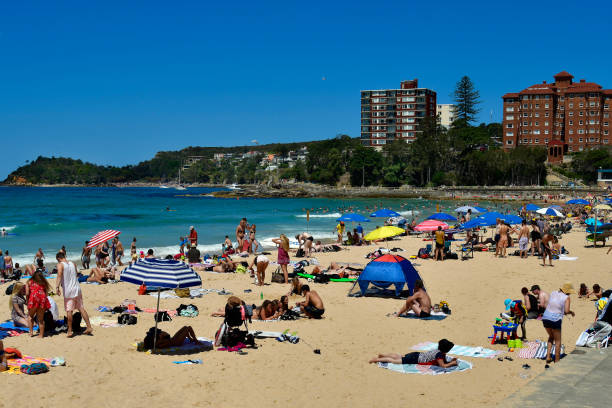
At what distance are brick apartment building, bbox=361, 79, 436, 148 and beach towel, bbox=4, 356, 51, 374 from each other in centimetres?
12037

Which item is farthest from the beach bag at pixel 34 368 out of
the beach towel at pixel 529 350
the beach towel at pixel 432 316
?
the beach towel at pixel 529 350

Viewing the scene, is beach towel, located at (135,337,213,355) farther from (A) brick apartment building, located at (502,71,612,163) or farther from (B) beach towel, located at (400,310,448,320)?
(A) brick apartment building, located at (502,71,612,163)

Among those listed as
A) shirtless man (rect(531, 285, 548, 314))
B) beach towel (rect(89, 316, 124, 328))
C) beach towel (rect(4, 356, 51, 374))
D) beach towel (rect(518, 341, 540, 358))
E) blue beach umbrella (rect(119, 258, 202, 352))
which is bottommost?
beach towel (rect(89, 316, 124, 328))

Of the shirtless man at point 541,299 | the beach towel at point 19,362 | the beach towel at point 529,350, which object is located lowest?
the beach towel at point 529,350

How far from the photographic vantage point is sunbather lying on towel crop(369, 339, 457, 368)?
27.4 ft

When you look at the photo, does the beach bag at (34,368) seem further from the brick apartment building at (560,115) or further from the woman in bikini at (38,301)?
the brick apartment building at (560,115)

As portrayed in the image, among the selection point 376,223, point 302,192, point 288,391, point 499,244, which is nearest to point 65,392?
point 288,391

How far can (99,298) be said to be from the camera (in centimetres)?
1390

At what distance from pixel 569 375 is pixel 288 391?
377cm

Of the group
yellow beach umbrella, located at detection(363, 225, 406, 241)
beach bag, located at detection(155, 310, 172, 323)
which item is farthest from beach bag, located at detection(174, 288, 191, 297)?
yellow beach umbrella, located at detection(363, 225, 406, 241)

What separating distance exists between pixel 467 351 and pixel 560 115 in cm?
9849

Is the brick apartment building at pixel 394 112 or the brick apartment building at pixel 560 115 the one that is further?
the brick apartment building at pixel 394 112

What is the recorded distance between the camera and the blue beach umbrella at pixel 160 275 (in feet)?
28.3

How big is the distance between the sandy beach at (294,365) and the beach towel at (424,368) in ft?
0.43
